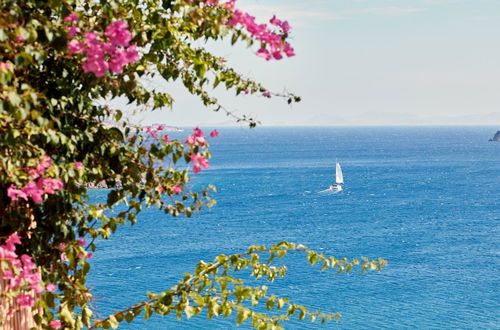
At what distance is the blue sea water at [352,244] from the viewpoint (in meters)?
38.7

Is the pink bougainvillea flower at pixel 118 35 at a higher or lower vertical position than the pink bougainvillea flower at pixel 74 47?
higher

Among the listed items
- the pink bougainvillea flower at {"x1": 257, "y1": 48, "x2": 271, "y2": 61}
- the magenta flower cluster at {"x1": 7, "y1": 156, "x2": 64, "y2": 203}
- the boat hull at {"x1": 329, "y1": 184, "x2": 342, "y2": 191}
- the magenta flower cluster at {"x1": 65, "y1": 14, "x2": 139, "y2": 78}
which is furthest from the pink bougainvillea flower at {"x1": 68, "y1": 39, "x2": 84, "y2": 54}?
the boat hull at {"x1": 329, "y1": 184, "x2": 342, "y2": 191}

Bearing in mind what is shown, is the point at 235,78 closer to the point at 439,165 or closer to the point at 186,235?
the point at 186,235

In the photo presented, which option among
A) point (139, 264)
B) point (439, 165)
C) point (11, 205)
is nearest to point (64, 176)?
point (11, 205)

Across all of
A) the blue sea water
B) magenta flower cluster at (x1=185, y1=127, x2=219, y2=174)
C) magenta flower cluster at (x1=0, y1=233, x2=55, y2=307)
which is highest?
magenta flower cluster at (x1=185, y1=127, x2=219, y2=174)

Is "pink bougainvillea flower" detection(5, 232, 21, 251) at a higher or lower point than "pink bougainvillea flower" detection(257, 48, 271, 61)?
lower

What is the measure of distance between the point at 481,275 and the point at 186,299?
43.2 m

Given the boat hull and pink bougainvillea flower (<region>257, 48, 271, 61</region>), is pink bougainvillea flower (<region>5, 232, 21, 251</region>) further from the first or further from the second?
the boat hull

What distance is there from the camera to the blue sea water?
38.7 metres

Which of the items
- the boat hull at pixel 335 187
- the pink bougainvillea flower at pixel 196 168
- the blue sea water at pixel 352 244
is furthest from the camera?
the boat hull at pixel 335 187

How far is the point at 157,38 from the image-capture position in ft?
12.8

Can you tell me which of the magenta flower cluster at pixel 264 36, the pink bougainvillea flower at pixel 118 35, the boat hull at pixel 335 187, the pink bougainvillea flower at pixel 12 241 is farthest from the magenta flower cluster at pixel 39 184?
the boat hull at pixel 335 187

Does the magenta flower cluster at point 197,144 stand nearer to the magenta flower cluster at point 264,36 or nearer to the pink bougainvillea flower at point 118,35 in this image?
the magenta flower cluster at point 264,36

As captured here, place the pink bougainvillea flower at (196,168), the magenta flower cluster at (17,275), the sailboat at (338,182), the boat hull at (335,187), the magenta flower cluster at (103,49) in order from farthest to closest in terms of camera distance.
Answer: the sailboat at (338,182) < the boat hull at (335,187) < the pink bougainvillea flower at (196,168) < the magenta flower cluster at (17,275) < the magenta flower cluster at (103,49)
